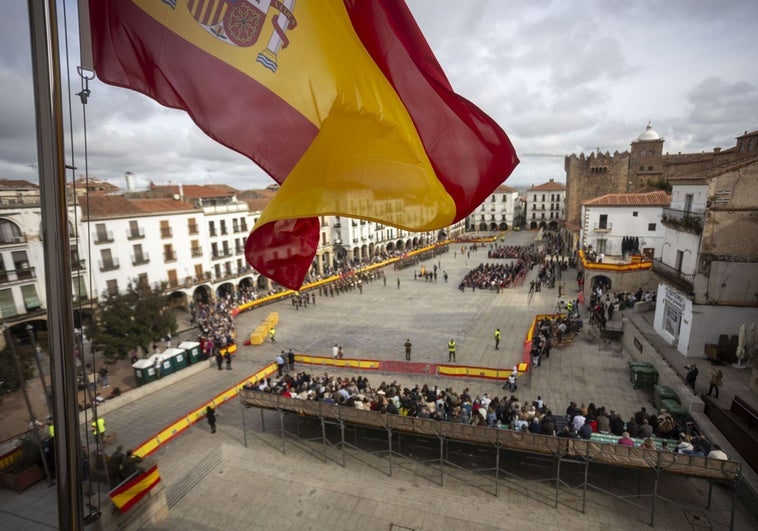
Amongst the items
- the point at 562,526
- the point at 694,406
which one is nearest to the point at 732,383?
the point at 694,406

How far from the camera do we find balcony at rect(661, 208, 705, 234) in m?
16.1

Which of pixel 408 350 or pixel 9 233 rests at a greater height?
pixel 9 233

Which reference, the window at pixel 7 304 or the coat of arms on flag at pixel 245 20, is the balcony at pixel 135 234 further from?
the window at pixel 7 304

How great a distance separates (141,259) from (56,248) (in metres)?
33.5

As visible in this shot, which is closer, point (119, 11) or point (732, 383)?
point (119, 11)

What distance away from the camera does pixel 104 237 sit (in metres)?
29.2

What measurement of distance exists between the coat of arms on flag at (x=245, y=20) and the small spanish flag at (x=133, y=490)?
933 centimetres

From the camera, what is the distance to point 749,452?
33.0ft

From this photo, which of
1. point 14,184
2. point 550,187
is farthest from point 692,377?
point 550,187

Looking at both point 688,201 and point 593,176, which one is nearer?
point 688,201

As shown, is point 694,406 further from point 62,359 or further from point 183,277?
point 183,277

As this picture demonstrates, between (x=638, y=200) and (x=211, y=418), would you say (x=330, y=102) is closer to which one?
(x=211, y=418)

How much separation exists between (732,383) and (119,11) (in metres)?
19.4

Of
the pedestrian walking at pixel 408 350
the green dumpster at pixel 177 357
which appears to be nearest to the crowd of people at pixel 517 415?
the pedestrian walking at pixel 408 350
